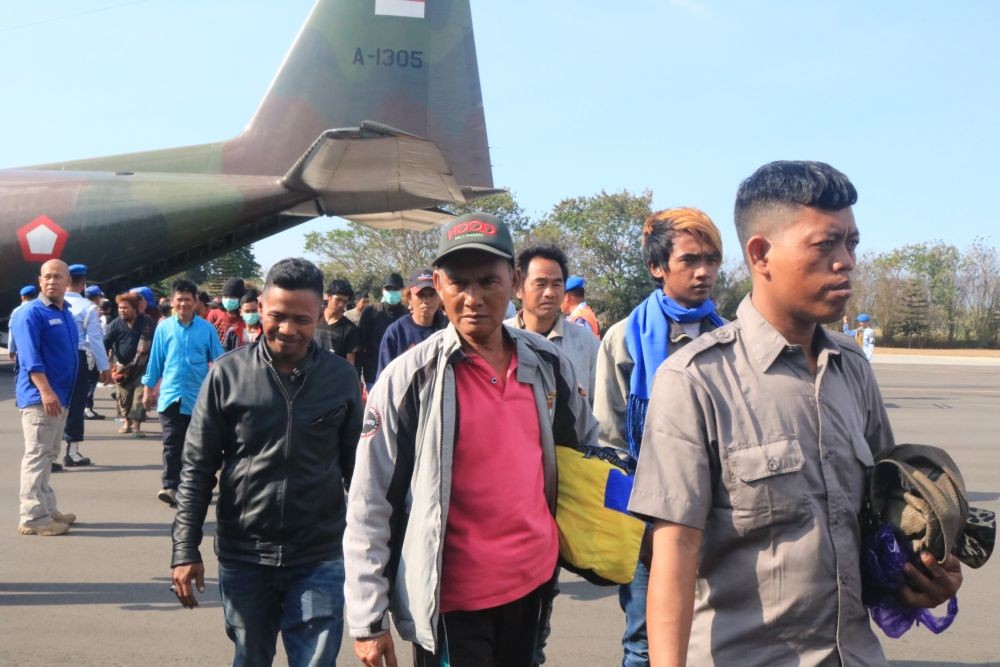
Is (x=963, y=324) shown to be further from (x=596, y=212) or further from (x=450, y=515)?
(x=450, y=515)

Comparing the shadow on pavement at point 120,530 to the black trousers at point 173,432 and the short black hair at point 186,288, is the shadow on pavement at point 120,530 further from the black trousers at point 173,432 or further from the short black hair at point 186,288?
the short black hair at point 186,288

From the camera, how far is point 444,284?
7.80 feet

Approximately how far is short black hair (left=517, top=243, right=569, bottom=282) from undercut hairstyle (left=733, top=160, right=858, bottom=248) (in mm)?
2504

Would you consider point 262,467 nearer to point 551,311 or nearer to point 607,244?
point 551,311

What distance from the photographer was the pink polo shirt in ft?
7.26

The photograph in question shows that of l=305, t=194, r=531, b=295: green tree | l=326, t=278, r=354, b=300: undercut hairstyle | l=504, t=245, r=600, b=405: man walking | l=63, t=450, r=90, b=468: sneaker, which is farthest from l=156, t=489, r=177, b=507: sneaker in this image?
l=305, t=194, r=531, b=295: green tree

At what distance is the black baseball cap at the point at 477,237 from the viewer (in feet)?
7.55

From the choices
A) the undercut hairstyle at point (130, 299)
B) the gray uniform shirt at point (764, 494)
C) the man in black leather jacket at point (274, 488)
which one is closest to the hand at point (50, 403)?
the man in black leather jacket at point (274, 488)

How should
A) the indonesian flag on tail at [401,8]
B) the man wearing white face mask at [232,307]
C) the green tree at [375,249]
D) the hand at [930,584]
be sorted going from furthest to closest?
the green tree at [375,249], the indonesian flag on tail at [401,8], the man wearing white face mask at [232,307], the hand at [930,584]

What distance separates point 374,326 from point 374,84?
8.38 metres

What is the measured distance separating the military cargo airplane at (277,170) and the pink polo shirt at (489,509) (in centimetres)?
1091

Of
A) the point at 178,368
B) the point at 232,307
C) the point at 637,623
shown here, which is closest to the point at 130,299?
the point at 232,307

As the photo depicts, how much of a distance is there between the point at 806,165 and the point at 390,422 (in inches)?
46.7

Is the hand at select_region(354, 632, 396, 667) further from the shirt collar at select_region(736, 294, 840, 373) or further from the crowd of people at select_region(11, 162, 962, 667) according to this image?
the shirt collar at select_region(736, 294, 840, 373)
